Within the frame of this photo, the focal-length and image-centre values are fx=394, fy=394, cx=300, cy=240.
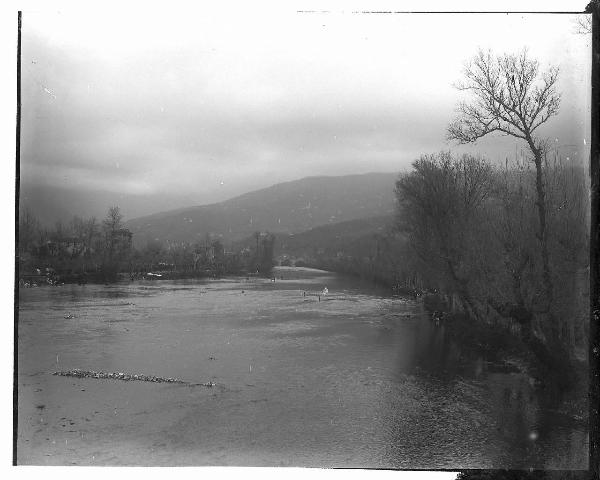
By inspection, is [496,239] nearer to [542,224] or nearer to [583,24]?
[542,224]

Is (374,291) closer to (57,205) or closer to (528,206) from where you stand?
(528,206)

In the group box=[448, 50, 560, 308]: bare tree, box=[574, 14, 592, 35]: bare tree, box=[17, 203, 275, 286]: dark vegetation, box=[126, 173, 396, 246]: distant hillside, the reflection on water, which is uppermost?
box=[574, 14, 592, 35]: bare tree

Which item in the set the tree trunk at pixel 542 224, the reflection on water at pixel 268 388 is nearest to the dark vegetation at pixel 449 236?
the tree trunk at pixel 542 224

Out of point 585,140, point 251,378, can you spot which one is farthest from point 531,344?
point 251,378

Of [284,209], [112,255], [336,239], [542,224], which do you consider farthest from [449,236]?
[112,255]

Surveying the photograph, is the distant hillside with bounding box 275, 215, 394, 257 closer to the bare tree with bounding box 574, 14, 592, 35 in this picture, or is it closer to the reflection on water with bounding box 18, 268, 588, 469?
the reflection on water with bounding box 18, 268, 588, 469

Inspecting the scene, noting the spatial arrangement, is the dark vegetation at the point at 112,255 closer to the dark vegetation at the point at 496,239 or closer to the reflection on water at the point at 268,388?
the reflection on water at the point at 268,388

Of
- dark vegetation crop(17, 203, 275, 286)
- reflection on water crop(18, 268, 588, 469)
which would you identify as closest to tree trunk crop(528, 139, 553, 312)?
reflection on water crop(18, 268, 588, 469)
